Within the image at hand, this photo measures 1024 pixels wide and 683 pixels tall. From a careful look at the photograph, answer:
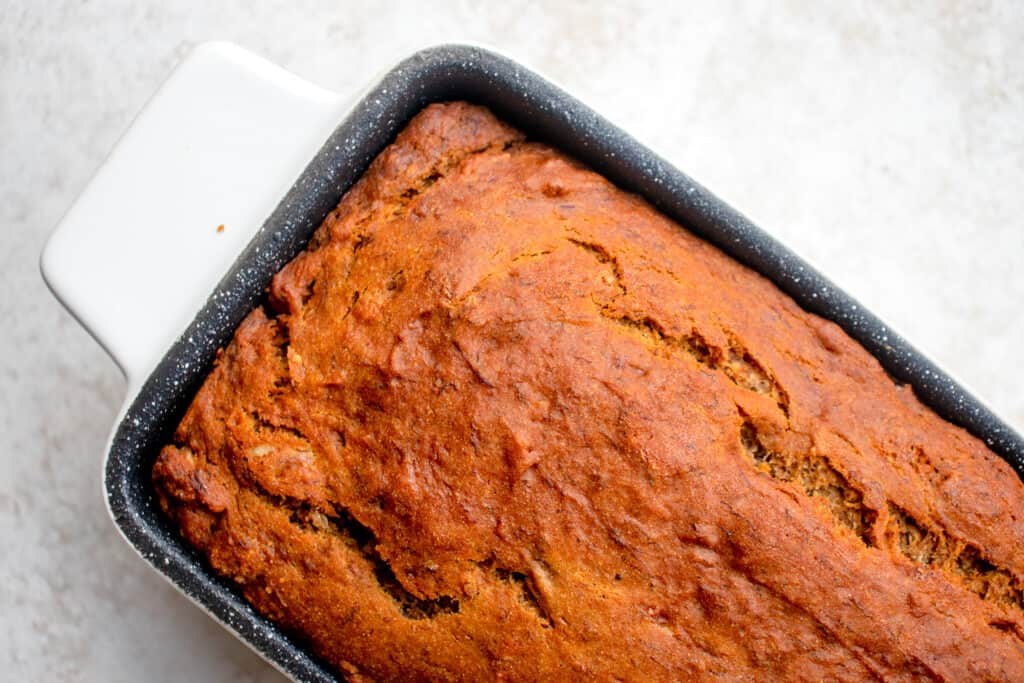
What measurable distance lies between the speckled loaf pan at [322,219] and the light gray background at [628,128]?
434 millimetres

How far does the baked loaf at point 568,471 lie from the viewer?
48.1 inches

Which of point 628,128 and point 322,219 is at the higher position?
point 628,128

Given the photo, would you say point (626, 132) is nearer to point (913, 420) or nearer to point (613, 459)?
point (613, 459)

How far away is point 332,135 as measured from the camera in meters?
1.33

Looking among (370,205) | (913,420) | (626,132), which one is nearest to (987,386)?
(913,420)

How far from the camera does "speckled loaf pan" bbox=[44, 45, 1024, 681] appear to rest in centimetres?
129

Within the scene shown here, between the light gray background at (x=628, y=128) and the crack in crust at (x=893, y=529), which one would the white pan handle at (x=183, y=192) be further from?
the crack in crust at (x=893, y=529)

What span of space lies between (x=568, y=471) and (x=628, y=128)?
0.86 m

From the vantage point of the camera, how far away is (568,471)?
1229 mm

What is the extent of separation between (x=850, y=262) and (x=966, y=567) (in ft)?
2.19

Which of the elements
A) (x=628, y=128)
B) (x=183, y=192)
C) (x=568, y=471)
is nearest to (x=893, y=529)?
(x=568, y=471)

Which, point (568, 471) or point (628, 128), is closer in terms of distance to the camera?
point (568, 471)

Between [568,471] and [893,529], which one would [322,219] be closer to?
[568,471]

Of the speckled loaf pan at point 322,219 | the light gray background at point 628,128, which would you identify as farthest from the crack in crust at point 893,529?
the light gray background at point 628,128
